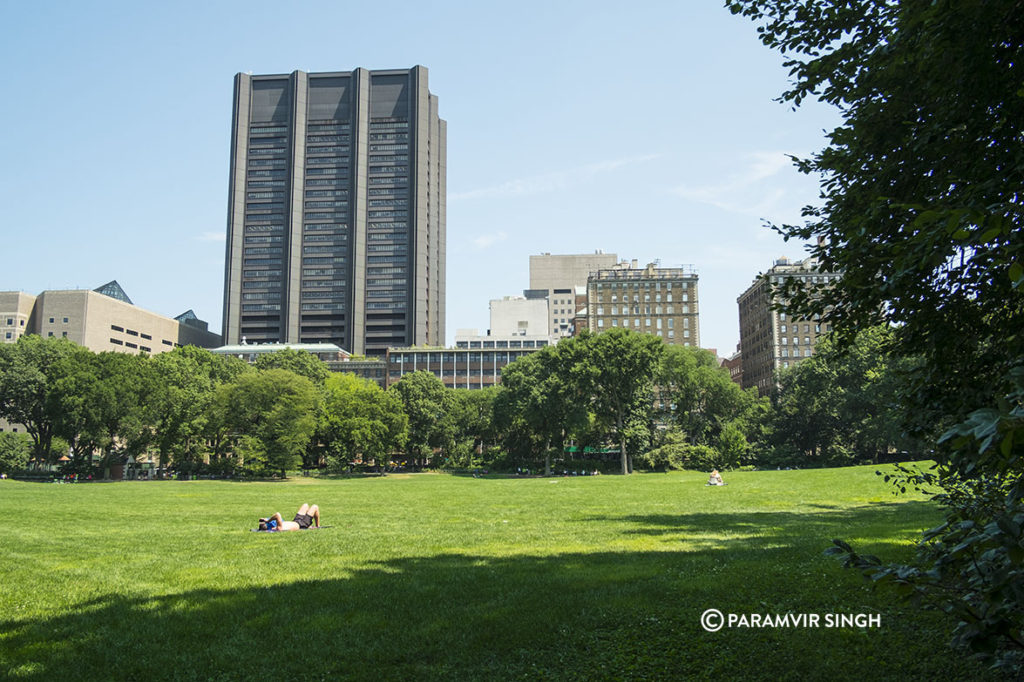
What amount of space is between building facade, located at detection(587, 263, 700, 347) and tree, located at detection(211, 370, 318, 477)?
96384 mm

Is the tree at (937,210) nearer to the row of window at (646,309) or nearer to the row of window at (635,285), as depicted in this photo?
the row of window at (646,309)

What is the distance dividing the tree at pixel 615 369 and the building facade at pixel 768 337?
67069 mm

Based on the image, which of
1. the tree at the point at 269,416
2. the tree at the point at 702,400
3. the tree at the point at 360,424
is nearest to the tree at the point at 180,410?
the tree at the point at 269,416

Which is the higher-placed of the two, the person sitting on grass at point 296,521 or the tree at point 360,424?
the tree at point 360,424

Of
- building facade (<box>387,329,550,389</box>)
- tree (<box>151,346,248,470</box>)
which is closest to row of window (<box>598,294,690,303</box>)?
building facade (<box>387,329,550,389</box>)

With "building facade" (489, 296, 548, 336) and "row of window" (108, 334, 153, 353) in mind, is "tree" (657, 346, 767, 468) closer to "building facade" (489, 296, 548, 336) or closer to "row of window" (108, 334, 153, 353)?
"building facade" (489, 296, 548, 336)

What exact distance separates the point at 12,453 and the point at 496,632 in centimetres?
7974

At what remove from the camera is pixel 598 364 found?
6950 centimetres

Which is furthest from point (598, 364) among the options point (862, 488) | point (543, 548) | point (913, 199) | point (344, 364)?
point (344, 364)

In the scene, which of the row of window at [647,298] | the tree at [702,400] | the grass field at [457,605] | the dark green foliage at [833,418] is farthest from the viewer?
the row of window at [647,298]

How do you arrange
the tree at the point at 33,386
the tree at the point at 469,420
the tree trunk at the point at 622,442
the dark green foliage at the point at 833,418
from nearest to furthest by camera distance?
the tree at the point at 33,386 → the tree trunk at the point at 622,442 → the dark green foliage at the point at 833,418 → the tree at the point at 469,420

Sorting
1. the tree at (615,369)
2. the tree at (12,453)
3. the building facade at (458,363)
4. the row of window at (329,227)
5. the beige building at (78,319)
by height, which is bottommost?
the tree at (12,453)

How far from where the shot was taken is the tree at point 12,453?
223 feet

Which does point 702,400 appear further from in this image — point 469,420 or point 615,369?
point 469,420
